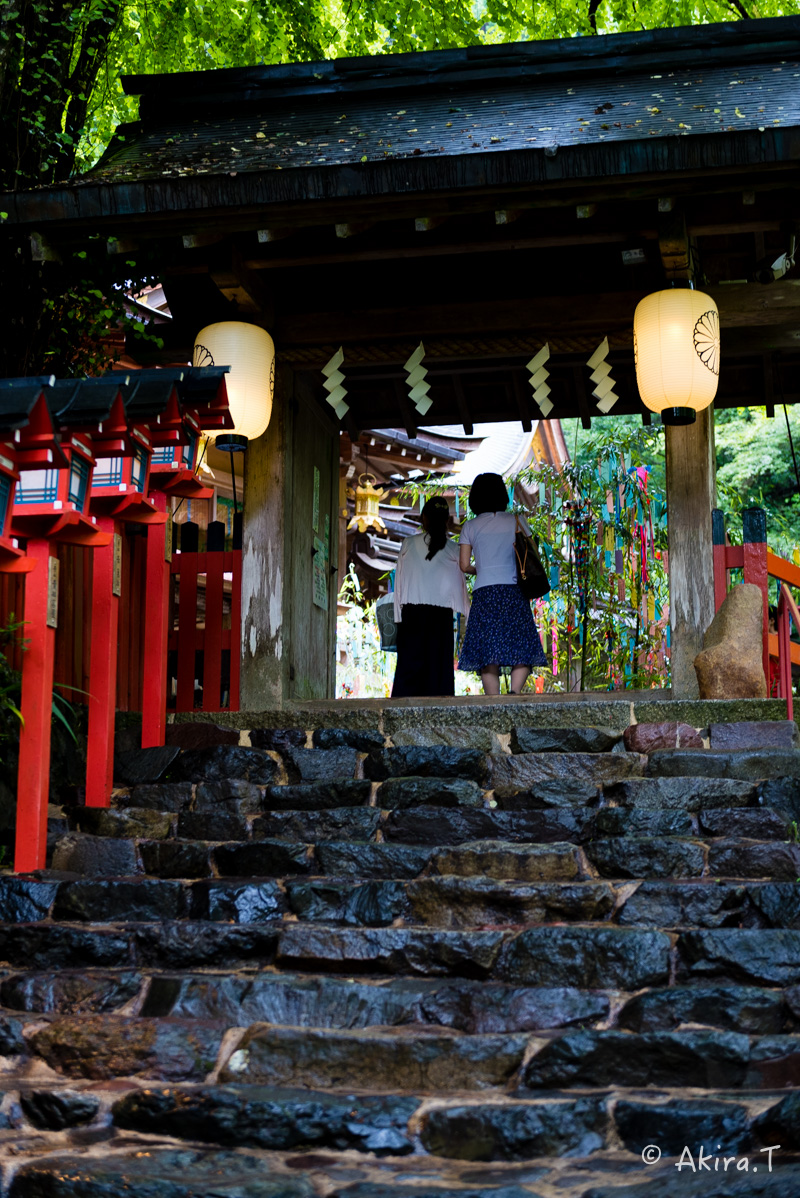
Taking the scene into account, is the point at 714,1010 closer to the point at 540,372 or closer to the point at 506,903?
the point at 506,903

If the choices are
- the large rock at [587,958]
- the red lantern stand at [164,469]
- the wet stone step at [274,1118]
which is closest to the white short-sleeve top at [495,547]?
the red lantern stand at [164,469]

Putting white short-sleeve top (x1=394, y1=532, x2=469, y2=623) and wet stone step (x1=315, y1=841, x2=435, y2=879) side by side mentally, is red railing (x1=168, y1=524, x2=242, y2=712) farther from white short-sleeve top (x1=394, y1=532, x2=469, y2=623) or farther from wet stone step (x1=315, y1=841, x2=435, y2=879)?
wet stone step (x1=315, y1=841, x2=435, y2=879)

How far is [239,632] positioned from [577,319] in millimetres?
3660

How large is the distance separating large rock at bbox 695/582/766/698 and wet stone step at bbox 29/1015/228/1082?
13.6 ft

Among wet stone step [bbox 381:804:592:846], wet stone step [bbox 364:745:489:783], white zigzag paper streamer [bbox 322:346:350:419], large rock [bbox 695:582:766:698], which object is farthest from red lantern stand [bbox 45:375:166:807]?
large rock [bbox 695:582:766:698]

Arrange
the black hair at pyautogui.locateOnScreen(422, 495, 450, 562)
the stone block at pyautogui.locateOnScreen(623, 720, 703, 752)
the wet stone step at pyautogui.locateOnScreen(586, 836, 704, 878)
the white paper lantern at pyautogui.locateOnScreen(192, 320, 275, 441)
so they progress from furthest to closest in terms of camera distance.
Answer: the black hair at pyautogui.locateOnScreen(422, 495, 450, 562) < the white paper lantern at pyautogui.locateOnScreen(192, 320, 275, 441) < the stone block at pyautogui.locateOnScreen(623, 720, 703, 752) < the wet stone step at pyautogui.locateOnScreen(586, 836, 704, 878)

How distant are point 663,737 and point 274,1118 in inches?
149

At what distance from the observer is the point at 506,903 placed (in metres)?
5.16

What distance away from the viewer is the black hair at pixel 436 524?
32.1 ft

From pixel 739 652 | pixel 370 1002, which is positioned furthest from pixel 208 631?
pixel 370 1002

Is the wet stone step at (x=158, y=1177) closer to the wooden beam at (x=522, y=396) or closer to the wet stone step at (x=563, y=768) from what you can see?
the wet stone step at (x=563, y=768)

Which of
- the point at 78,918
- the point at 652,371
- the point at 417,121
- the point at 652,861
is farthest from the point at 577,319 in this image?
the point at 78,918

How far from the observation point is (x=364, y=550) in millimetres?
21000

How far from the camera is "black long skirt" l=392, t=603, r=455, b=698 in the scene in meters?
9.86
